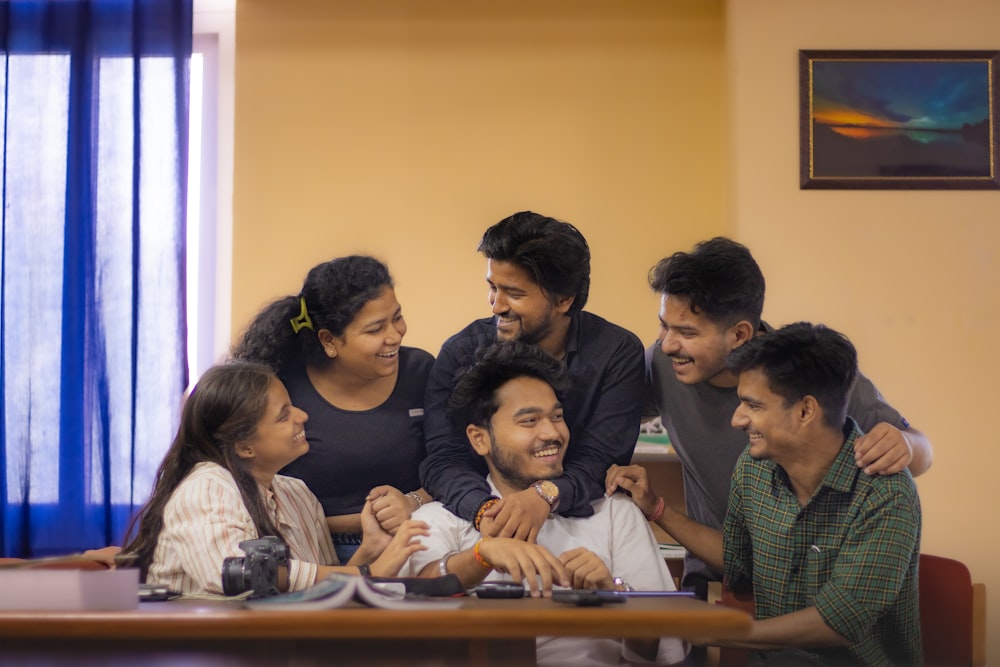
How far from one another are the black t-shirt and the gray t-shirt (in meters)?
0.68

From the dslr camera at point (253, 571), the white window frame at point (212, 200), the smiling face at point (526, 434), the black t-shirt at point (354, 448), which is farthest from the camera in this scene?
the white window frame at point (212, 200)

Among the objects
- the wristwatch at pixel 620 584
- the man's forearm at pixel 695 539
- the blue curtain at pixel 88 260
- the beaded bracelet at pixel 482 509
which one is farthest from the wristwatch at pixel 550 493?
the blue curtain at pixel 88 260

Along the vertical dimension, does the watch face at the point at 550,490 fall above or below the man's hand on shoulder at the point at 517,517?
above

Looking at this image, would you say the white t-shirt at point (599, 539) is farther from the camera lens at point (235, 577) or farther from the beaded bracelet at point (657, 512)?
the camera lens at point (235, 577)

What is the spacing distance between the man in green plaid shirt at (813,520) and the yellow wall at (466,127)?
85.9 inches

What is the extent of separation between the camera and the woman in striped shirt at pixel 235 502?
2064 mm

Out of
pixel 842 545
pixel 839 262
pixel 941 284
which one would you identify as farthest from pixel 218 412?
pixel 941 284

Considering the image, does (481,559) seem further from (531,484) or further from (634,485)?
(634,485)

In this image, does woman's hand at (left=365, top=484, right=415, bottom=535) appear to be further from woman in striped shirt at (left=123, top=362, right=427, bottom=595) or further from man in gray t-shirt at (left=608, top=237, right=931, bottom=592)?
man in gray t-shirt at (left=608, top=237, right=931, bottom=592)

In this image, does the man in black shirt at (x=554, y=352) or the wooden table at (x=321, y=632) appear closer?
the wooden table at (x=321, y=632)

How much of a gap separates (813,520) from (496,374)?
81 cm

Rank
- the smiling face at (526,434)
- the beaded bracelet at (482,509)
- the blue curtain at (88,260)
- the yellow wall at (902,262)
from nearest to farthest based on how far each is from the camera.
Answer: the beaded bracelet at (482,509) → the smiling face at (526,434) → the yellow wall at (902,262) → the blue curtain at (88,260)

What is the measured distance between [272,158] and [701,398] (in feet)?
8.48

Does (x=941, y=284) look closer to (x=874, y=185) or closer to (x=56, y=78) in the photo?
(x=874, y=185)
